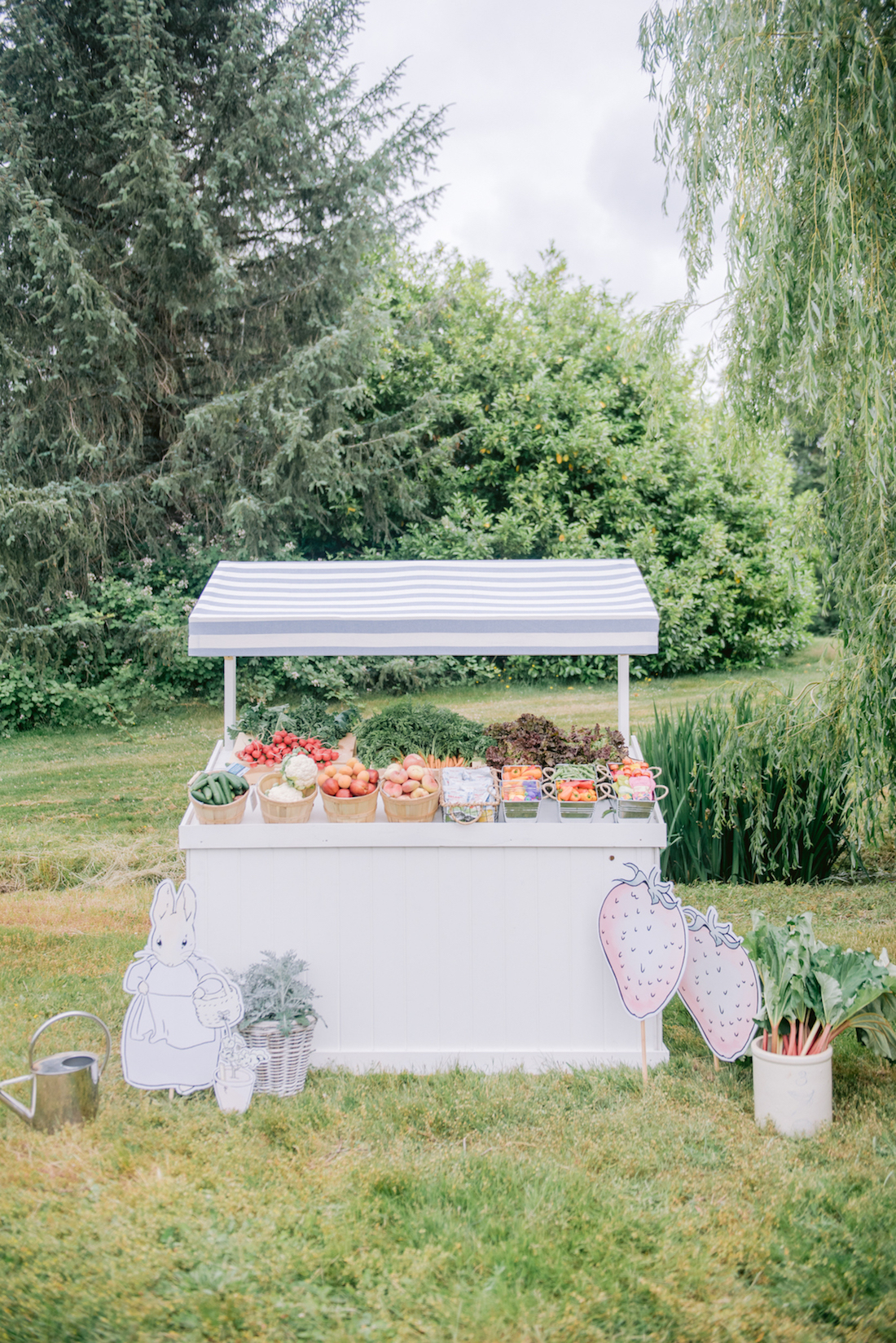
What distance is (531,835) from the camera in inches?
151

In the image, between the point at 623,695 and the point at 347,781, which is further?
the point at 623,695

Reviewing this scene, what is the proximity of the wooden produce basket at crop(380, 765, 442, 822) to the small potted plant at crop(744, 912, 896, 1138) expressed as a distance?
49.9 inches

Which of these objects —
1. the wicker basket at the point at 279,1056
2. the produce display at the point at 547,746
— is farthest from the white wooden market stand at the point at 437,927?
the produce display at the point at 547,746

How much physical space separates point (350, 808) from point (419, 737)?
1.09 metres

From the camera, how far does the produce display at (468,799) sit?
3844mm

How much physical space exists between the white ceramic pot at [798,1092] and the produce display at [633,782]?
980 millimetres

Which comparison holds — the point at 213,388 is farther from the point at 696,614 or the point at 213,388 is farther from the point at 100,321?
the point at 696,614

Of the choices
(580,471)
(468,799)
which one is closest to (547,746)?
(468,799)

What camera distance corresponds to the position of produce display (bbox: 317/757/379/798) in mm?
3898

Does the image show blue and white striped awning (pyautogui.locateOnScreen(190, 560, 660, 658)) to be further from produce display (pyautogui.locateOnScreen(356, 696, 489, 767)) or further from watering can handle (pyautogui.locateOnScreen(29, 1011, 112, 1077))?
watering can handle (pyautogui.locateOnScreen(29, 1011, 112, 1077))

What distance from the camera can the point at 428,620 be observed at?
4.32 m

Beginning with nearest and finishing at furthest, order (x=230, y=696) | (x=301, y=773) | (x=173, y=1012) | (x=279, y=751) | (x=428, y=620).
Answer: (x=173, y=1012)
(x=301, y=773)
(x=428, y=620)
(x=279, y=751)
(x=230, y=696)

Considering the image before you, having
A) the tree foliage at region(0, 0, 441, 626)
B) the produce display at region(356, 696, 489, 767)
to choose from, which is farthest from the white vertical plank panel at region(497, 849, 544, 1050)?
the tree foliage at region(0, 0, 441, 626)

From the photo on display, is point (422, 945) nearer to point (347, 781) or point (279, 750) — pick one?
point (347, 781)
